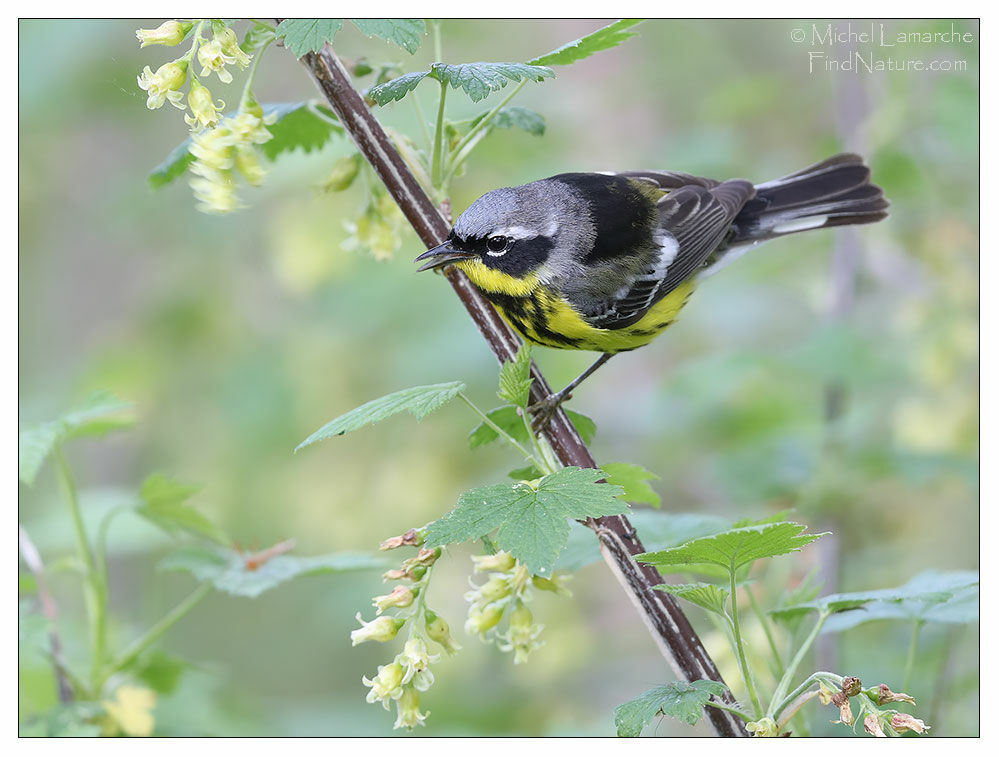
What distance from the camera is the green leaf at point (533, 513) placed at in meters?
1.32

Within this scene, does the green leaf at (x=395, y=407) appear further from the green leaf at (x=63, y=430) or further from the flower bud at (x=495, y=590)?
the green leaf at (x=63, y=430)

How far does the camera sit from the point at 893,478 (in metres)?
3.29

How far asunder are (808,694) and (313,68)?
3.92 feet

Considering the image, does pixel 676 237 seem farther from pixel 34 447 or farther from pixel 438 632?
pixel 34 447

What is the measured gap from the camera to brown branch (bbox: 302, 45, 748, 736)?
144 centimetres

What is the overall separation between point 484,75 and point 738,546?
78cm

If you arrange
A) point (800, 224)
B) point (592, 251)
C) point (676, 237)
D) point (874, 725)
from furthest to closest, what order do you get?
point (800, 224) < point (676, 237) < point (592, 251) < point (874, 725)

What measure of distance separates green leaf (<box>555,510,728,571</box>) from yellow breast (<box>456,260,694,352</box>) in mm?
443

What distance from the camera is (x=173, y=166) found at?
1.84 metres

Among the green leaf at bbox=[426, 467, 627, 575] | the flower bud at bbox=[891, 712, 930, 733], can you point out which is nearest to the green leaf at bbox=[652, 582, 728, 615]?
the green leaf at bbox=[426, 467, 627, 575]

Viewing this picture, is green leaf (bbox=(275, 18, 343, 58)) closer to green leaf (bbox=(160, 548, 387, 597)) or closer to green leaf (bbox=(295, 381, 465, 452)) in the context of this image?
green leaf (bbox=(295, 381, 465, 452))

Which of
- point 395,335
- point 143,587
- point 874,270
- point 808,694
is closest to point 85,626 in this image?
point 143,587

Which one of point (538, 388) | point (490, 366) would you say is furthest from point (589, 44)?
point (490, 366)

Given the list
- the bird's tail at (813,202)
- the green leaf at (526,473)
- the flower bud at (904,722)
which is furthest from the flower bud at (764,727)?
the bird's tail at (813,202)
